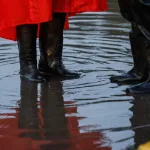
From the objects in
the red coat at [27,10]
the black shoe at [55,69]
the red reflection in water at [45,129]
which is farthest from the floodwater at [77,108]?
the red coat at [27,10]

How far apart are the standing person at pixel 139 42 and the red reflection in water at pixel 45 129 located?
667mm

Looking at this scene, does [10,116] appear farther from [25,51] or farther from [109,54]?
[109,54]

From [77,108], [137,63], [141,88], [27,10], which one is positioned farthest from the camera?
[137,63]

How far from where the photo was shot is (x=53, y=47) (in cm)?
496

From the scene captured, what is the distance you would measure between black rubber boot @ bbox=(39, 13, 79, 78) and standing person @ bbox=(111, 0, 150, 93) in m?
0.51

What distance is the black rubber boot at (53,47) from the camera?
16.0 feet

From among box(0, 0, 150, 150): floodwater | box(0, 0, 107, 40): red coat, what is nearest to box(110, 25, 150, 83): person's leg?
box(0, 0, 150, 150): floodwater

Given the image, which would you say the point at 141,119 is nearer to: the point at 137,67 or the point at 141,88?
the point at 141,88

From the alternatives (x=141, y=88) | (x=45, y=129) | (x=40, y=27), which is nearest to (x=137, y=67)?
(x=141, y=88)

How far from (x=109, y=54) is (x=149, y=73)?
3.58 feet

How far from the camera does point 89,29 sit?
7.09 m

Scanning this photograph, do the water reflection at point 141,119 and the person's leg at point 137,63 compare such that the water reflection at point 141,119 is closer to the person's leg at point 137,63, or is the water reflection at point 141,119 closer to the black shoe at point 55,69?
the person's leg at point 137,63

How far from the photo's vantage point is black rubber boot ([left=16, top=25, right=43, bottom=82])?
477 centimetres

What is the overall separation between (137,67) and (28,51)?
3.10 ft
